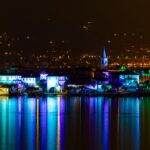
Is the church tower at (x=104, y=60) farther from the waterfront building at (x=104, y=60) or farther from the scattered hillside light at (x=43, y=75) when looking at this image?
the scattered hillside light at (x=43, y=75)

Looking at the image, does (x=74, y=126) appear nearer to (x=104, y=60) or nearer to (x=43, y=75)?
(x=43, y=75)

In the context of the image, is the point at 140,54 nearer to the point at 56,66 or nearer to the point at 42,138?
the point at 56,66

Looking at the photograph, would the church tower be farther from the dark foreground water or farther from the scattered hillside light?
the dark foreground water

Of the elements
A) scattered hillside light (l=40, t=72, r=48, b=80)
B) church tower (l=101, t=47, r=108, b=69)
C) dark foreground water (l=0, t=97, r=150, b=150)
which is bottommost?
dark foreground water (l=0, t=97, r=150, b=150)

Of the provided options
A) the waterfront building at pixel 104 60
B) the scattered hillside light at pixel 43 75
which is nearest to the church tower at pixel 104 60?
the waterfront building at pixel 104 60

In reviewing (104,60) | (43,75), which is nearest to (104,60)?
(104,60)

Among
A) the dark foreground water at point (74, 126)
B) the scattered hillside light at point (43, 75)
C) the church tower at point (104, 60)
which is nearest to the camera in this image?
the dark foreground water at point (74, 126)

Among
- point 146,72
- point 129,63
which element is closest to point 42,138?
point 146,72

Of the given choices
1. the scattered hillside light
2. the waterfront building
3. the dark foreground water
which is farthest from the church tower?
the dark foreground water

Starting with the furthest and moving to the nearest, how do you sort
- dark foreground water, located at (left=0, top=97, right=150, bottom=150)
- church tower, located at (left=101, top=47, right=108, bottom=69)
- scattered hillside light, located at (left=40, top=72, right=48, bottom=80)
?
church tower, located at (left=101, top=47, right=108, bottom=69)
scattered hillside light, located at (left=40, top=72, right=48, bottom=80)
dark foreground water, located at (left=0, top=97, right=150, bottom=150)
